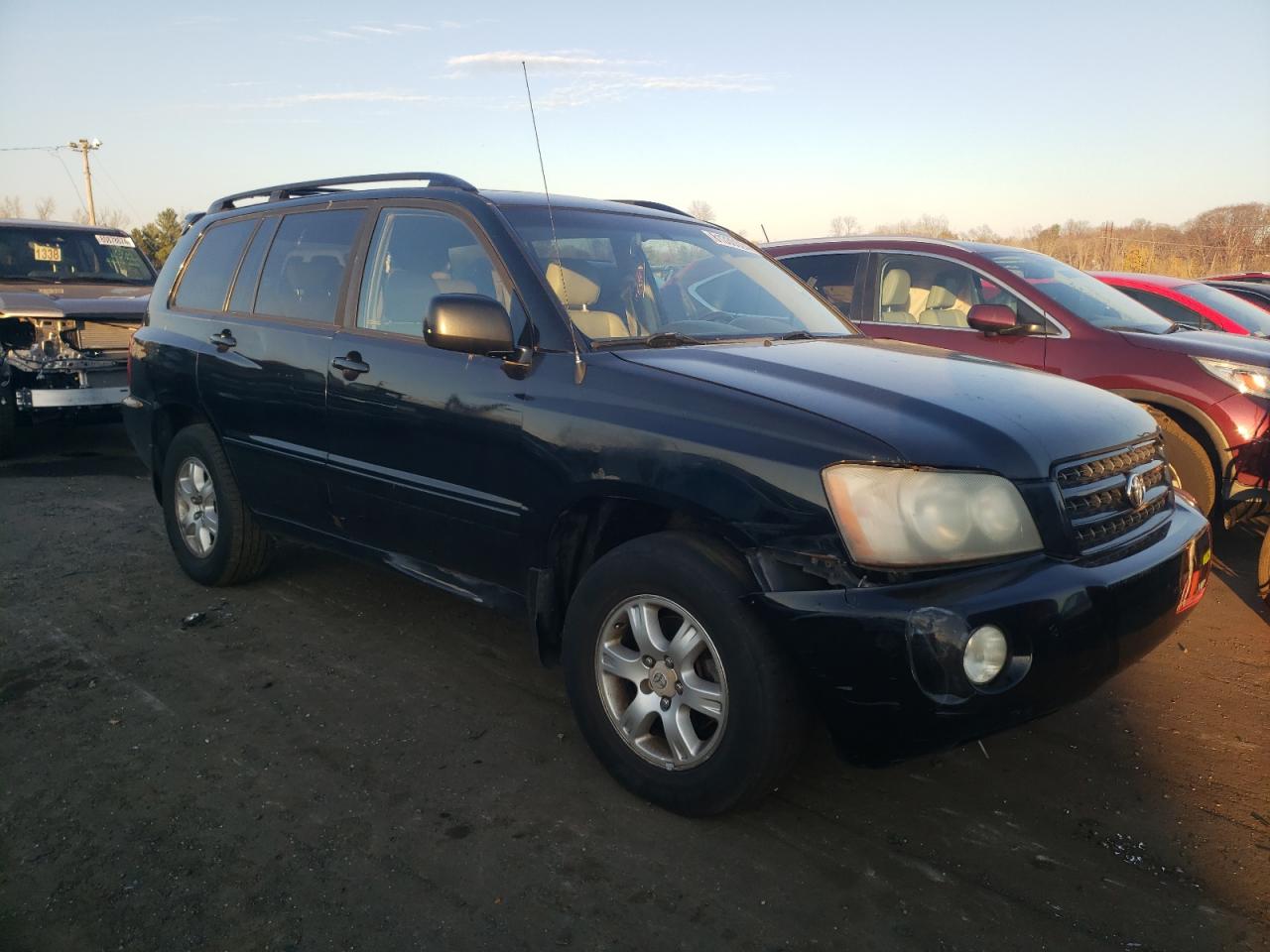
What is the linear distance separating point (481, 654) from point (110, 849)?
1.65 meters

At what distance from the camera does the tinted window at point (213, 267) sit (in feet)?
15.3

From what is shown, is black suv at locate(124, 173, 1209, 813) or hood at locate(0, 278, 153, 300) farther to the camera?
hood at locate(0, 278, 153, 300)

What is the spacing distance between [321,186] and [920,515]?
3.24 metres

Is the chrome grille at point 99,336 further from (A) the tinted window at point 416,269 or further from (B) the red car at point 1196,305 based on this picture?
(B) the red car at point 1196,305

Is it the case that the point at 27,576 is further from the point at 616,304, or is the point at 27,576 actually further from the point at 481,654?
the point at 616,304

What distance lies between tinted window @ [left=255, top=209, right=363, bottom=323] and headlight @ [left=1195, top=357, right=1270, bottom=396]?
479cm

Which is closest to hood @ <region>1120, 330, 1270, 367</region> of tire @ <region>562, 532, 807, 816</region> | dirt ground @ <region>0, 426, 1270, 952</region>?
dirt ground @ <region>0, 426, 1270, 952</region>

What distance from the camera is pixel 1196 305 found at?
755 cm

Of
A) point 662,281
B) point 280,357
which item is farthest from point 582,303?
point 280,357

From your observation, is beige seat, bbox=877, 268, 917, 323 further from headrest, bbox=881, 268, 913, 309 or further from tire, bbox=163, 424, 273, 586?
tire, bbox=163, 424, 273, 586

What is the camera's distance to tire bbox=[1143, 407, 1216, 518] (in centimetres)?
556

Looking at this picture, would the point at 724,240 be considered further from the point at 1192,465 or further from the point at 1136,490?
the point at 1192,465

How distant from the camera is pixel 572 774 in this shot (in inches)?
122

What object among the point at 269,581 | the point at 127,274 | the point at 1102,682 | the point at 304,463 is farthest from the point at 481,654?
the point at 127,274
